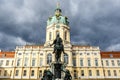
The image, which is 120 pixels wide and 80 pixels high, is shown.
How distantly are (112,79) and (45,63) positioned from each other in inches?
980

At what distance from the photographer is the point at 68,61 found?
65375 mm

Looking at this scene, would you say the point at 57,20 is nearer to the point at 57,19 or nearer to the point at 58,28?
the point at 57,19

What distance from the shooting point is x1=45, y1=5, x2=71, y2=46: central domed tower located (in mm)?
71812

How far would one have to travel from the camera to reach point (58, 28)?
2884 inches

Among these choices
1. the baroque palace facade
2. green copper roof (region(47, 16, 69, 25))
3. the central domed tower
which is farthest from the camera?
green copper roof (region(47, 16, 69, 25))

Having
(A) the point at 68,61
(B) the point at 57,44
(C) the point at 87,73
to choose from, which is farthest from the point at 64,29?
(B) the point at 57,44

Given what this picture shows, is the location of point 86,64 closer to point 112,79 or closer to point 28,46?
point 112,79

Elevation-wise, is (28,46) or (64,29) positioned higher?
(64,29)

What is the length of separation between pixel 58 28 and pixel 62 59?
1476 centimetres

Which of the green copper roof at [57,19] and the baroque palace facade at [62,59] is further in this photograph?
the green copper roof at [57,19]

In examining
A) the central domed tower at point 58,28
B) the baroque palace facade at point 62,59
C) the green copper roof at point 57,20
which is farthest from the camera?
the green copper roof at point 57,20

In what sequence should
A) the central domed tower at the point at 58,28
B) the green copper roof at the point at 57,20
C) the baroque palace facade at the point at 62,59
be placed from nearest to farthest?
the baroque palace facade at the point at 62,59
the central domed tower at the point at 58,28
the green copper roof at the point at 57,20

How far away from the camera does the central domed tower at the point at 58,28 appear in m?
71.8

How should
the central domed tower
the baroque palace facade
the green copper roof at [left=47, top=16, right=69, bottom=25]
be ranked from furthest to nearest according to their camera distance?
the green copper roof at [left=47, top=16, right=69, bottom=25]
the central domed tower
the baroque palace facade
